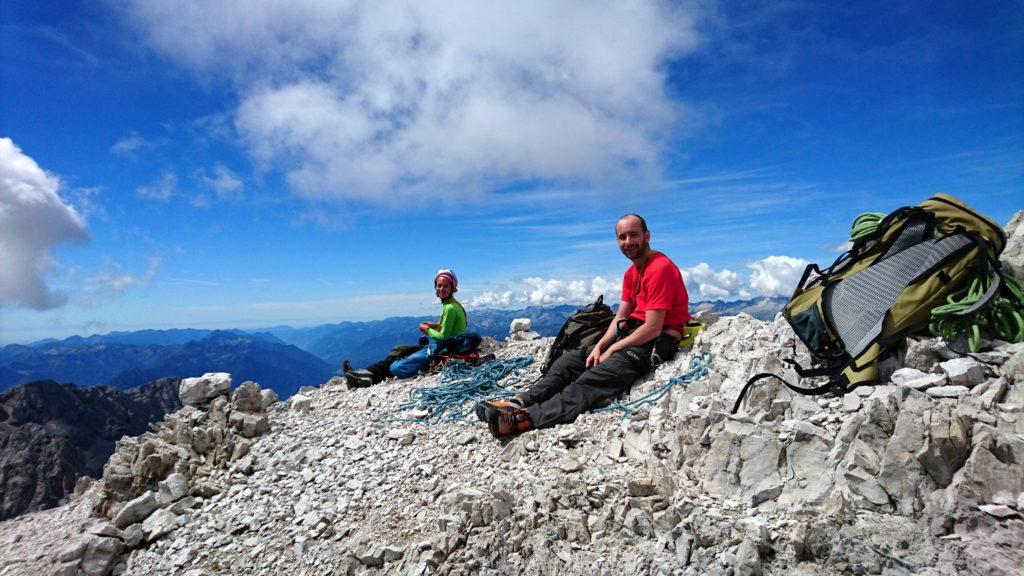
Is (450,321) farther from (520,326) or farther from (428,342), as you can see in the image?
(520,326)

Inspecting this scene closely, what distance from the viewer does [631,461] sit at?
16.6 ft

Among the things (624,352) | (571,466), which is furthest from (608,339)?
(571,466)

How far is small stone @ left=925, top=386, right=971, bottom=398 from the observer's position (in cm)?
377

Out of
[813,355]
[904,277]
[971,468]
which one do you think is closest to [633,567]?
[971,468]

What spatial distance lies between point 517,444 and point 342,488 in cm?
232

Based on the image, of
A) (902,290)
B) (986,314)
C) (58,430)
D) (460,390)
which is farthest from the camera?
(58,430)

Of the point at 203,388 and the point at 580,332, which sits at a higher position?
the point at 580,332

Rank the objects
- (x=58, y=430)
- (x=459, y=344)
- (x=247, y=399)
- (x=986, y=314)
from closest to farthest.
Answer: (x=986, y=314)
(x=247, y=399)
(x=459, y=344)
(x=58, y=430)

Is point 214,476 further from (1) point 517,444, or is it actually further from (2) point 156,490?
(1) point 517,444

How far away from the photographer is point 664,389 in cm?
634

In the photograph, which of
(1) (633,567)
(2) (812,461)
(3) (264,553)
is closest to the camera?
(1) (633,567)

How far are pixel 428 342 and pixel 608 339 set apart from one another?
5.36 m

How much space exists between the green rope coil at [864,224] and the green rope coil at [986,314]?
145cm

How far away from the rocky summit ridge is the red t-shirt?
24.6 inches
